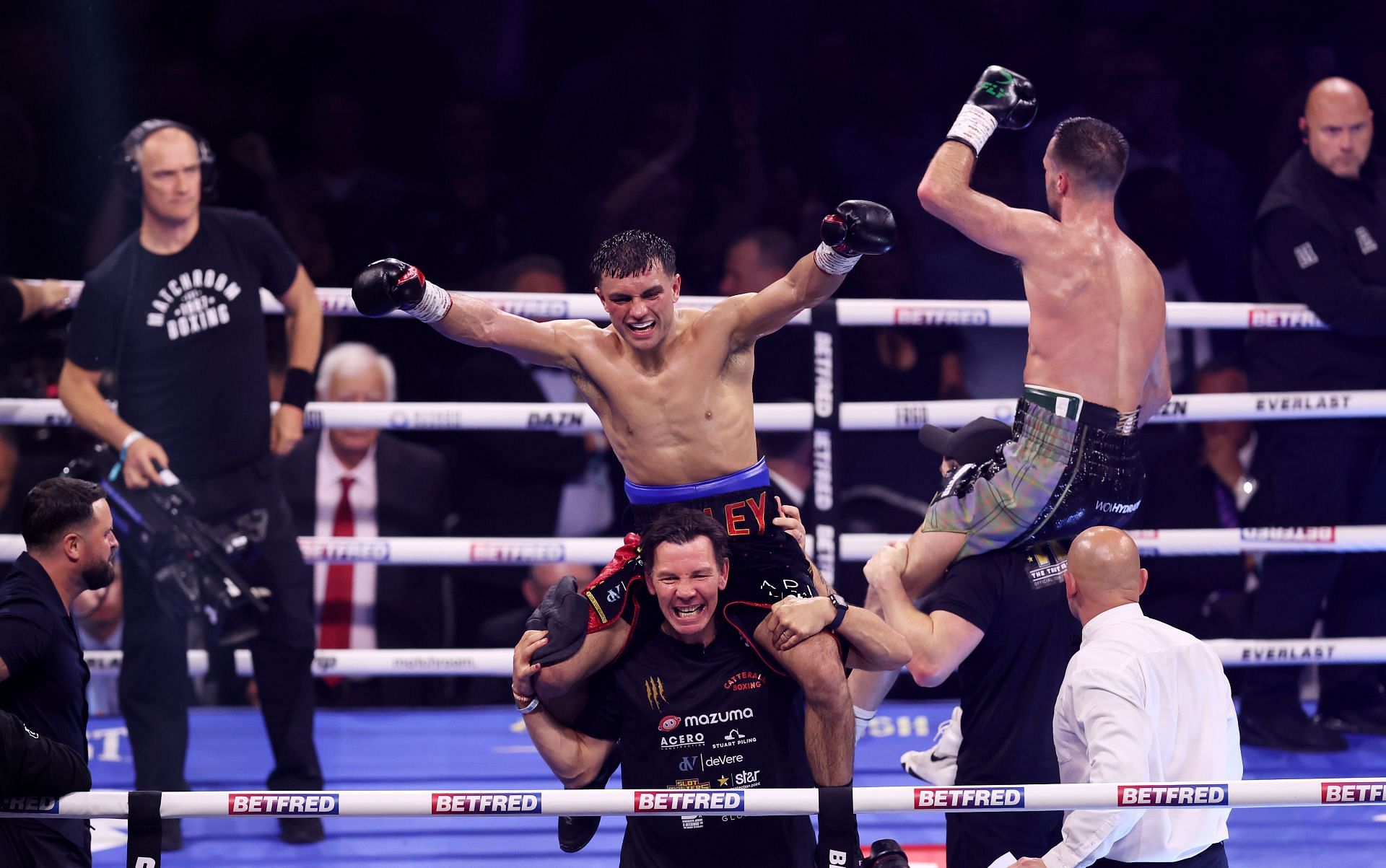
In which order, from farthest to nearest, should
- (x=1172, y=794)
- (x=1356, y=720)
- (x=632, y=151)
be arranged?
(x=632, y=151) < (x=1356, y=720) < (x=1172, y=794)

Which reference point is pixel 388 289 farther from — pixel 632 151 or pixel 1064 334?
pixel 632 151

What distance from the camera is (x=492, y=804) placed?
2.99 meters

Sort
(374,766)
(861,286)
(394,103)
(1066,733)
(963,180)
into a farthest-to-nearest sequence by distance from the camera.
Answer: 1. (394,103)
2. (861,286)
3. (374,766)
4. (963,180)
5. (1066,733)

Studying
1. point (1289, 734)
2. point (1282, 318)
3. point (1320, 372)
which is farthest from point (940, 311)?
point (1289, 734)

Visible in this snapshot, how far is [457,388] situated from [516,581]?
0.82 metres

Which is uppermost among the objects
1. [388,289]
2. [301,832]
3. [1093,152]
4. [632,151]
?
[632,151]

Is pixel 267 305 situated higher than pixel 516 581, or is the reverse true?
pixel 267 305

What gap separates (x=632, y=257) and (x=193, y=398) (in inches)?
74.7

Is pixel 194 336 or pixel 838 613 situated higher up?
pixel 194 336

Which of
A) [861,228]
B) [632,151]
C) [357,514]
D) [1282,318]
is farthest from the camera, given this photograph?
[632,151]

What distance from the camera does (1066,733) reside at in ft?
10.2

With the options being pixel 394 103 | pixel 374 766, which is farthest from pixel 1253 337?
pixel 394 103

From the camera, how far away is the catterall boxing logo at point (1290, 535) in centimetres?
490

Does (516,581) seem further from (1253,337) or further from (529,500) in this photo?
(1253,337)
